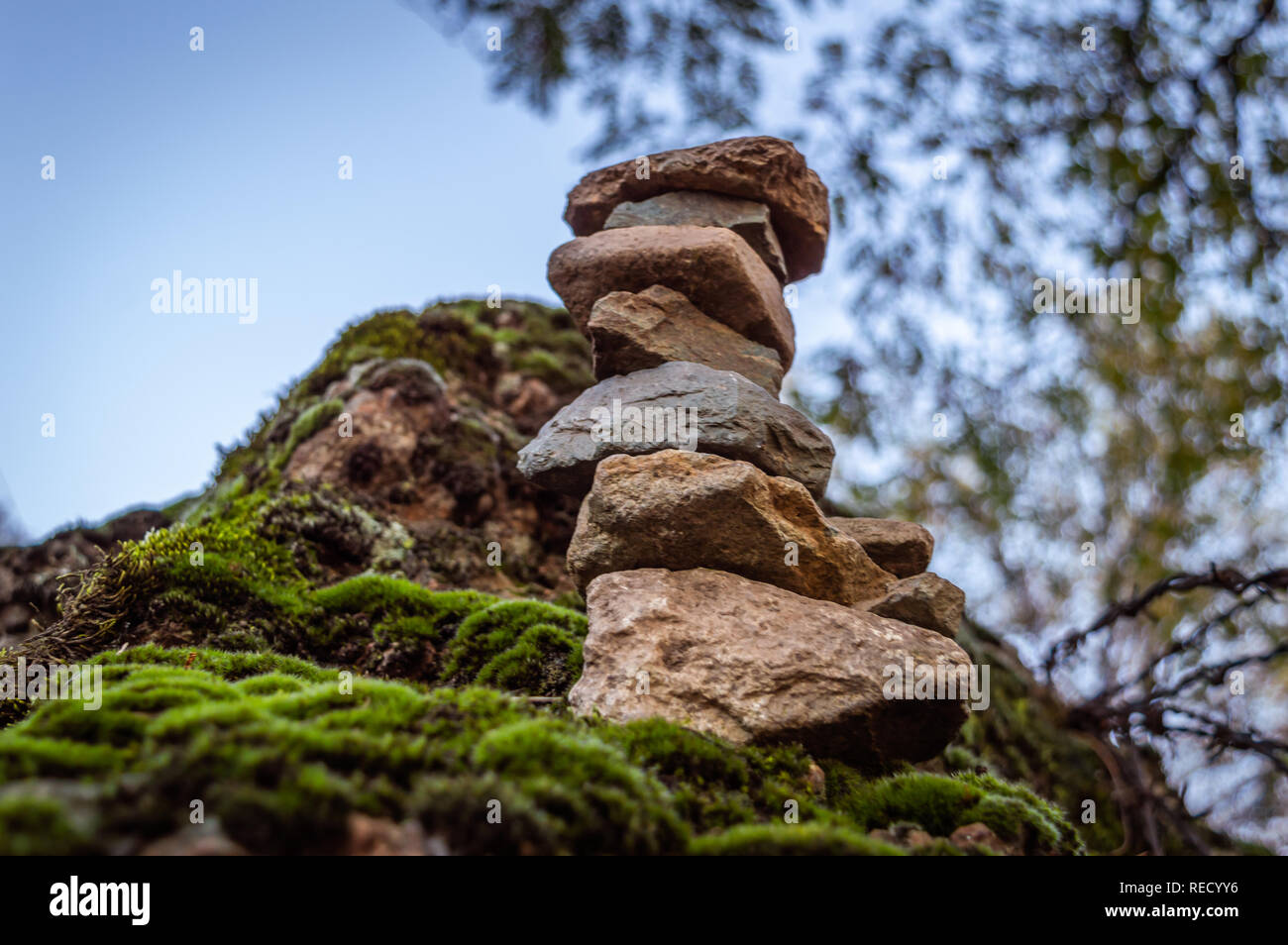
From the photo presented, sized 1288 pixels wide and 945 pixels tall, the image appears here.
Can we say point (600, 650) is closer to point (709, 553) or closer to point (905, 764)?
point (709, 553)

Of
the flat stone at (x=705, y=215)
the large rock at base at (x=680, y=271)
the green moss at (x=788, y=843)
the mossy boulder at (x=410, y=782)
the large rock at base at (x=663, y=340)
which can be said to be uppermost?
the flat stone at (x=705, y=215)

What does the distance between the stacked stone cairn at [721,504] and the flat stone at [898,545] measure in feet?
0.04

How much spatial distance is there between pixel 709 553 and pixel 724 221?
3.14 meters

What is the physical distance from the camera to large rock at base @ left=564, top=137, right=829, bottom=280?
274 inches

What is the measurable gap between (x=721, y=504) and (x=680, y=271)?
231 centimetres

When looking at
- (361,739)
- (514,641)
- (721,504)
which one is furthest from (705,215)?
(361,739)

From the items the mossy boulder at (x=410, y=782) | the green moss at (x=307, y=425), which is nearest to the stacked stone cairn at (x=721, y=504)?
the mossy boulder at (x=410, y=782)

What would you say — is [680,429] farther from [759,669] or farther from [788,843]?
[788,843]

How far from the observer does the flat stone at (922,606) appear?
18.3 feet

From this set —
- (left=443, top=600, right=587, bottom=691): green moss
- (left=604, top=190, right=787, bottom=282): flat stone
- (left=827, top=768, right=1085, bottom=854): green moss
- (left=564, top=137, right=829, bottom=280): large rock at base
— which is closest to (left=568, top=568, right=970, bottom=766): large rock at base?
(left=827, top=768, right=1085, bottom=854): green moss

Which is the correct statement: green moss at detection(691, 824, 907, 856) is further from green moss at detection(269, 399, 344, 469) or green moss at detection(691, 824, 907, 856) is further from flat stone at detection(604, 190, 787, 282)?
green moss at detection(269, 399, 344, 469)

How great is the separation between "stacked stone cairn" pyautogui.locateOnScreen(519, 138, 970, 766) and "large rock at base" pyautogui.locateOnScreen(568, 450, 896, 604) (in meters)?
0.01

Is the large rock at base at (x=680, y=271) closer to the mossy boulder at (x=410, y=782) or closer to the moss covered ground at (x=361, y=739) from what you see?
the moss covered ground at (x=361, y=739)

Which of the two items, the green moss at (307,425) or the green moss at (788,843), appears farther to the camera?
the green moss at (307,425)
